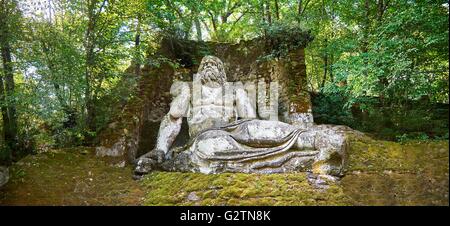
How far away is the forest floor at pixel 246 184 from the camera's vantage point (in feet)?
11.7

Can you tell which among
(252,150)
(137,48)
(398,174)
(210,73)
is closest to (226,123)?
(210,73)

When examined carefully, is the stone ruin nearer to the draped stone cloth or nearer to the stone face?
the draped stone cloth

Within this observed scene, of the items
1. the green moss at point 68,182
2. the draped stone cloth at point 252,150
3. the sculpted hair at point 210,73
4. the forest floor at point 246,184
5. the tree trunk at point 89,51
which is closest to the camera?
Answer: the forest floor at point 246,184

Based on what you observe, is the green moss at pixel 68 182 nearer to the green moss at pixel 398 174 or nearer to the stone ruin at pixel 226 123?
the stone ruin at pixel 226 123

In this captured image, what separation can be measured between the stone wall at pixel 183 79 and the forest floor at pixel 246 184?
745 millimetres

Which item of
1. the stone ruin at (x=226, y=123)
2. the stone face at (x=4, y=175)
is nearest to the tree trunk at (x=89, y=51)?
the stone ruin at (x=226, y=123)

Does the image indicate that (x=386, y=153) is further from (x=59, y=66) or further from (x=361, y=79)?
(x=59, y=66)

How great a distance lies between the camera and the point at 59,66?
5434 mm

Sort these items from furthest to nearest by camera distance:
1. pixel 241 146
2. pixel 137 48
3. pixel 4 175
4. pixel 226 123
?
pixel 137 48
pixel 226 123
pixel 241 146
pixel 4 175

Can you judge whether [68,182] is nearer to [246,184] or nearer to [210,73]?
[246,184]

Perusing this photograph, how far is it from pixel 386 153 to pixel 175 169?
3.13m

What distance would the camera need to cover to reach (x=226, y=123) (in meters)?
5.64

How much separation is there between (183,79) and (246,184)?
4.27 m
